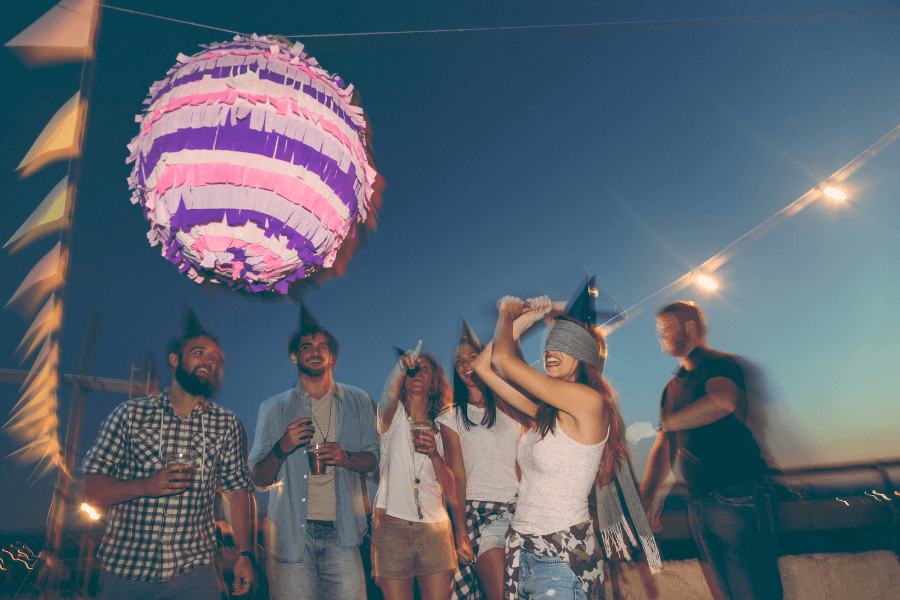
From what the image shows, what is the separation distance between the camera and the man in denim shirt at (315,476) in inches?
106

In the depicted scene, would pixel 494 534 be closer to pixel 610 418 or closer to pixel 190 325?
pixel 610 418

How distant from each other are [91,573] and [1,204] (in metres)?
2.97

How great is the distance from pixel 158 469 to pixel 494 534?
5.94ft


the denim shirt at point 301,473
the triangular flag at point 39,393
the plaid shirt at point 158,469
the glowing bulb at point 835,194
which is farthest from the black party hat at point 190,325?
the glowing bulb at point 835,194

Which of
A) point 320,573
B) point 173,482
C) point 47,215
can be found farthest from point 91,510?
point 47,215

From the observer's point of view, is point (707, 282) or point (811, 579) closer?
point (811, 579)

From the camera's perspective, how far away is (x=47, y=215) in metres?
2.43

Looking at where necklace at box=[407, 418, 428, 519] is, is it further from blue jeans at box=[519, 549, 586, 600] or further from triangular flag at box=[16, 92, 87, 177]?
triangular flag at box=[16, 92, 87, 177]

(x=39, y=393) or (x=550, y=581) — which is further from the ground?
(x=39, y=393)

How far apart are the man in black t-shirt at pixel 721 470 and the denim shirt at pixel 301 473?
1.80 m

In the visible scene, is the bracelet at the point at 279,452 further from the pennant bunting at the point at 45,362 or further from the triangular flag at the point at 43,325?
the pennant bunting at the point at 45,362

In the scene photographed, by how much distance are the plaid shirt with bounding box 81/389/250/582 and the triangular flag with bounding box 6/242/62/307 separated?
112 centimetres

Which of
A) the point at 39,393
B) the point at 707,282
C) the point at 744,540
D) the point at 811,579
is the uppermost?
the point at 707,282

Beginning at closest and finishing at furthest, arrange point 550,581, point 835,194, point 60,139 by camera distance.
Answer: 1. point 550,581
2. point 60,139
3. point 835,194
